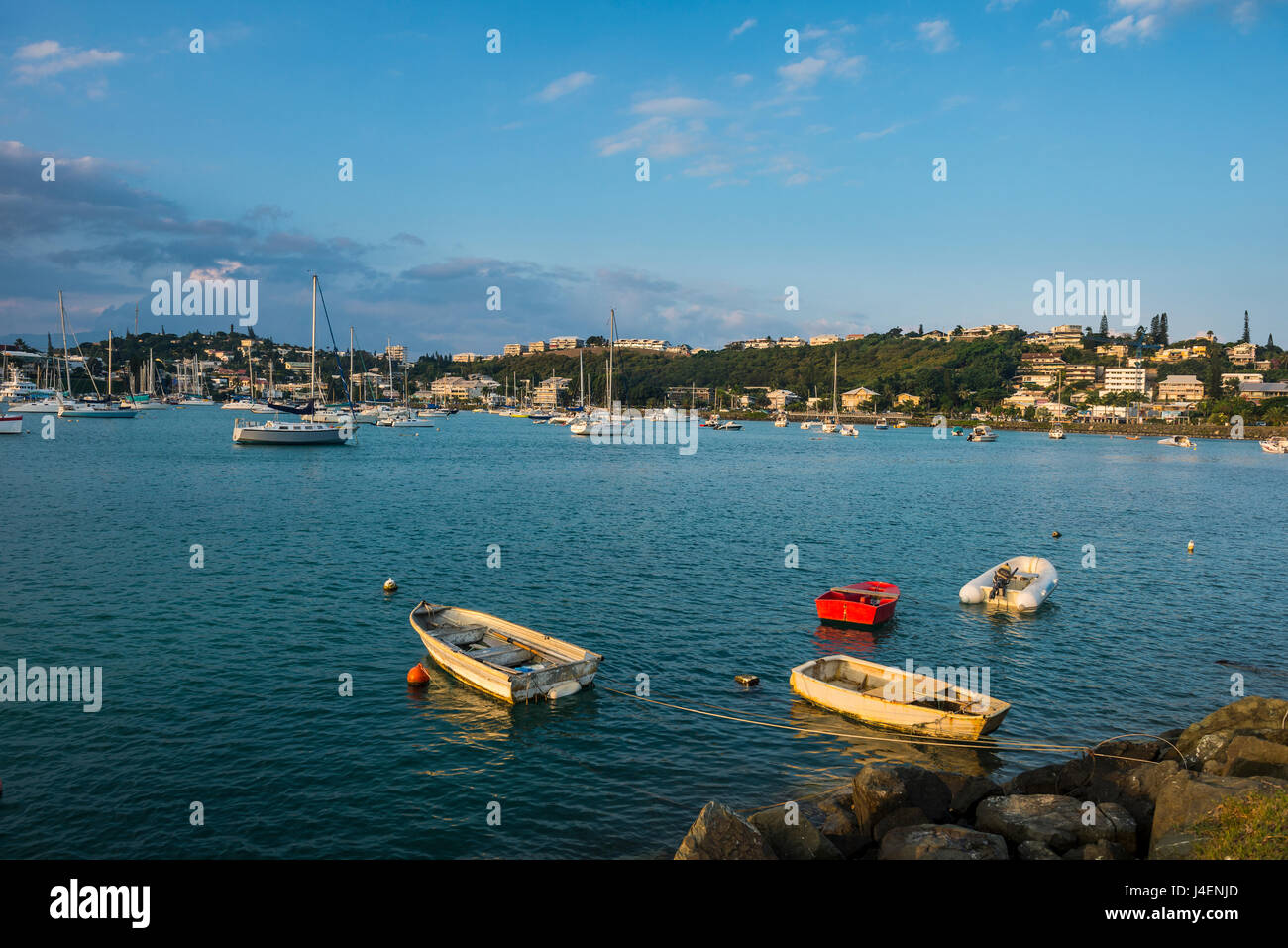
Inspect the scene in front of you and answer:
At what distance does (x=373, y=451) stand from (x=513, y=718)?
8712 cm

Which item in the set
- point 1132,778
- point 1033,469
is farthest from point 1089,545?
point 1033,469

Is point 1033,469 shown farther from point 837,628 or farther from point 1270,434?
point 1270,434

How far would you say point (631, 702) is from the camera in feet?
69.9

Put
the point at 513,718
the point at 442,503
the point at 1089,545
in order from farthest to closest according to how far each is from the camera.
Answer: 1. the point at 442,503
2. the point at 1089,545
3. the point at 513,718

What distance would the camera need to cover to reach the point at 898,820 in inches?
531

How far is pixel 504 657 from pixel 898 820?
12.1 meters

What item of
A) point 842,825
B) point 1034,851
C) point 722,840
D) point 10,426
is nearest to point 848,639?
point 842,825

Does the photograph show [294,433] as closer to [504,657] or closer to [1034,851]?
[504,657]

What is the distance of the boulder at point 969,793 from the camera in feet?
47.1

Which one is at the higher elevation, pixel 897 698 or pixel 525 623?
pixel 525 623

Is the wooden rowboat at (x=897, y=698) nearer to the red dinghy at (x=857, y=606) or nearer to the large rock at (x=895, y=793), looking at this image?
the large rock at (x=895, y=793)

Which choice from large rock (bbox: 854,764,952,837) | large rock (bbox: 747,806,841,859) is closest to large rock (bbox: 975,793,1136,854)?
large rock (bbox: 854,764,952,837)

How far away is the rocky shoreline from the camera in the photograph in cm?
1190

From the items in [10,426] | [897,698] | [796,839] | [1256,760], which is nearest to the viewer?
[796,839]
